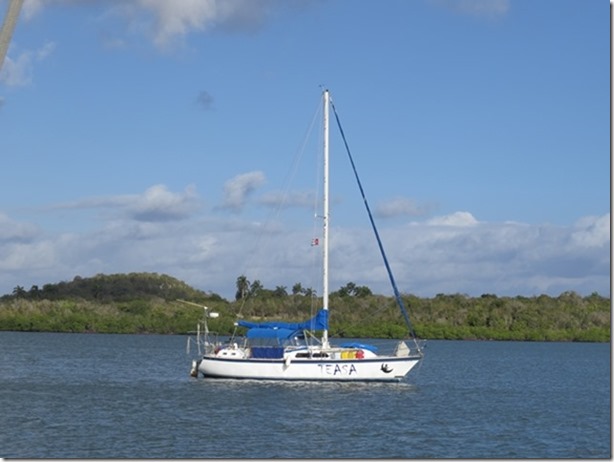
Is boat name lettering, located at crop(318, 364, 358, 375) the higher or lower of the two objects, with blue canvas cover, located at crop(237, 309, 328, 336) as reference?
lower

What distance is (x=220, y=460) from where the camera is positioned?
1085 inches

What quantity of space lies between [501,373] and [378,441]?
37.5m

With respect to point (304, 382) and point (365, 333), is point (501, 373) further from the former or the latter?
point (365, 333)

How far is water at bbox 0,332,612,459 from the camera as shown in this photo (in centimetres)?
3008

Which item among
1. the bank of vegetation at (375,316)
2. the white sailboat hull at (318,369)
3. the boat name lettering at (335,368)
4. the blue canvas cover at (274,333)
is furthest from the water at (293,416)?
the bank of vegetation at (375,316)

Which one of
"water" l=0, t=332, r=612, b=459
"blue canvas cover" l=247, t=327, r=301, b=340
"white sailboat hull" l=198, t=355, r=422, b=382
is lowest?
"water" l=0, t=332, r=612, b=459

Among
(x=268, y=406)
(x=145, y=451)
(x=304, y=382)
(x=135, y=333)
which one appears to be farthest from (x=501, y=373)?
(x=135, y=333)

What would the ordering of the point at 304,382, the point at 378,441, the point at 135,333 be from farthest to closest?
the point at 135,333, the point at 304,382, the point at 378,441

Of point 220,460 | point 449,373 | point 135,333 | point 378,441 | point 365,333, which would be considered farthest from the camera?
point 135,333

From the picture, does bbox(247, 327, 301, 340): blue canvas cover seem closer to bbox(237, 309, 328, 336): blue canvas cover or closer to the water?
bbox(237, 309, 328, 336): blue canvas cover

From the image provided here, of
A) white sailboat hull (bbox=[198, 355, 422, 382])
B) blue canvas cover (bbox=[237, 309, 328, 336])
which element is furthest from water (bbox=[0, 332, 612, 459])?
blue canvas cover (bbox=[237, 309, 328, 336])

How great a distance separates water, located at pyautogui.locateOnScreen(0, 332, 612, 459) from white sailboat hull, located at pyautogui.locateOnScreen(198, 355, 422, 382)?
53 cm

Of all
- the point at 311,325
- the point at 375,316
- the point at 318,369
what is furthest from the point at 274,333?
the point at 375,316

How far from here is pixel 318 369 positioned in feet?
157
